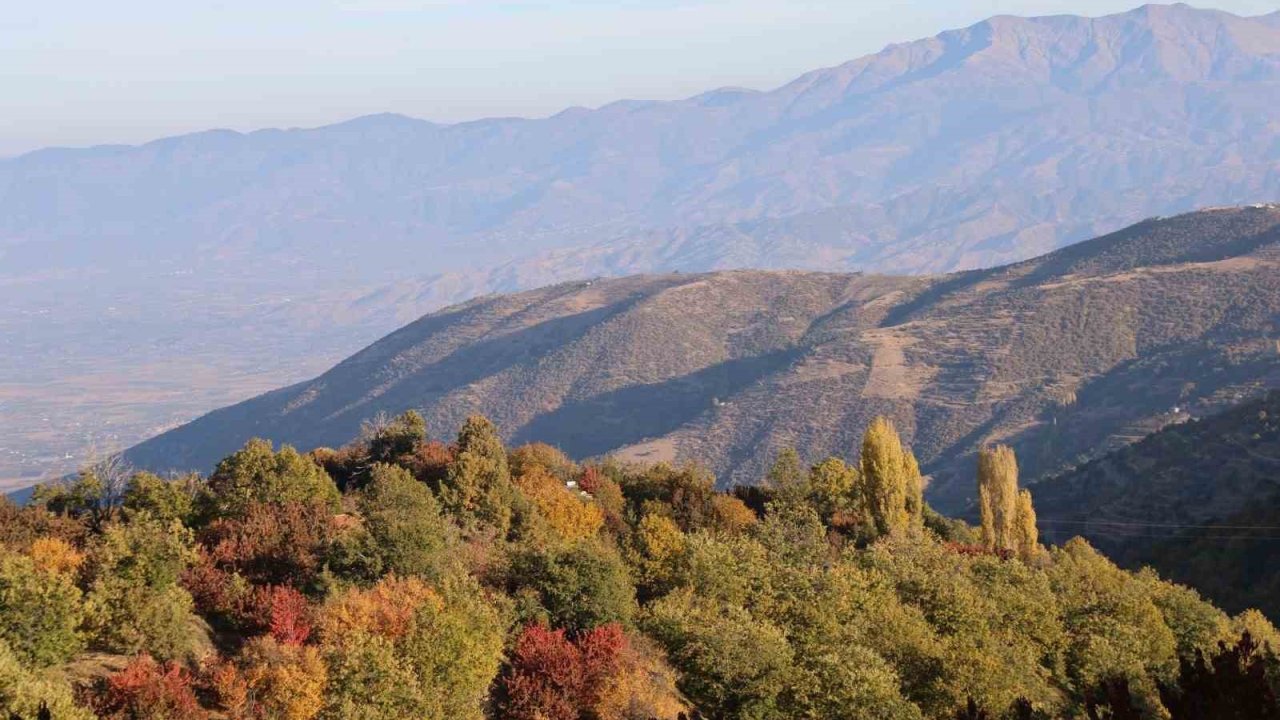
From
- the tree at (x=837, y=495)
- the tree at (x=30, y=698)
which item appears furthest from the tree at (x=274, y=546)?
the tree at (x=837, y=495)

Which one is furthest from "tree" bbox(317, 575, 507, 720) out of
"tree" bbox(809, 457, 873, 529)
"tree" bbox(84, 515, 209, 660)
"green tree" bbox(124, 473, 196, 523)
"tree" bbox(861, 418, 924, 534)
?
"tree" bbox(861, 418, 924, 534)

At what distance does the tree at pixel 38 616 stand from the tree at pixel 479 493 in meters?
17.6

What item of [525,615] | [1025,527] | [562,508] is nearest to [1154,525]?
[1025,527]

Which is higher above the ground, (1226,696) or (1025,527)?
(1226,696)

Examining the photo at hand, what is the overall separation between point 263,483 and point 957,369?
12076 cm

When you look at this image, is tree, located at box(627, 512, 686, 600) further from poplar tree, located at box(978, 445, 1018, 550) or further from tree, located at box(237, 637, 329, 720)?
poplar tree, located at box(978, 445, 1018, 550)

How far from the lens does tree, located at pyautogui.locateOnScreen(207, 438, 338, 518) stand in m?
43.9

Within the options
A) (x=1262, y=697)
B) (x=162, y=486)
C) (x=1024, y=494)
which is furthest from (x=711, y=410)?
(x=1262, y=697)

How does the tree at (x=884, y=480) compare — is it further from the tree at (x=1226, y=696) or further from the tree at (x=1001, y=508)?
the tree at (x=1226, y=696)

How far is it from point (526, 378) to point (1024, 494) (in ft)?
441

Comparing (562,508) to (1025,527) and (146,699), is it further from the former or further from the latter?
(1025,527)

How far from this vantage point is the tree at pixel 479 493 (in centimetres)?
4534

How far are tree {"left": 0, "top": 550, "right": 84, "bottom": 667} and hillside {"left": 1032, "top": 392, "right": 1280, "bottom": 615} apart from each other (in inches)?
2108

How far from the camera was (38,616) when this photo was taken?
2678cm
